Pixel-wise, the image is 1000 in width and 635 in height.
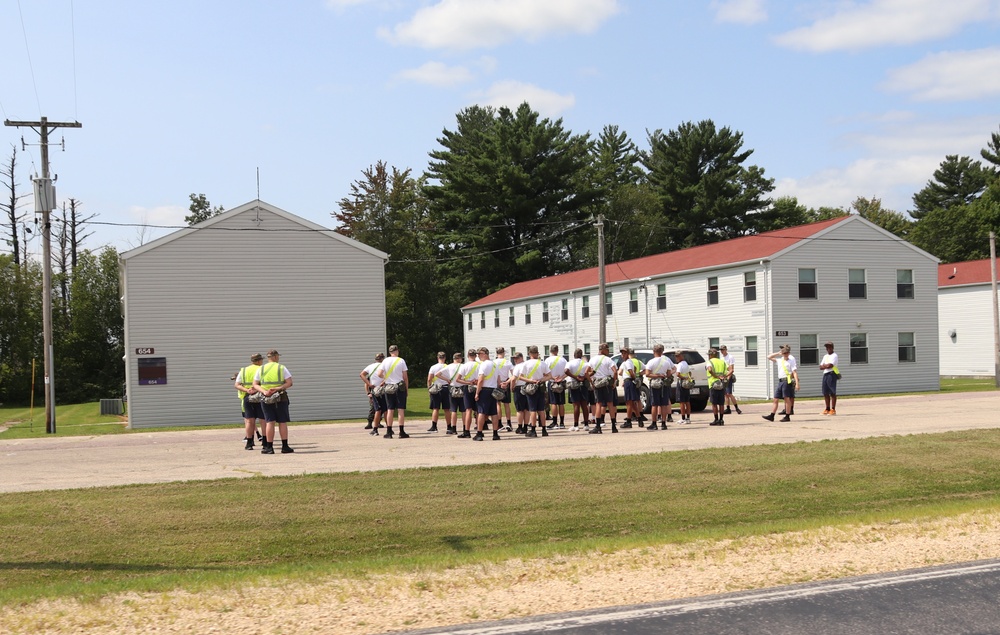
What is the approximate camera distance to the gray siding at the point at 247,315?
30.8 metres

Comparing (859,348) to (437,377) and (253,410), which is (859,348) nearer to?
(437,377)

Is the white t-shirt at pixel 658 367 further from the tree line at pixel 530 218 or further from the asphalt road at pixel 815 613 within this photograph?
the tree line at pixel 530 218

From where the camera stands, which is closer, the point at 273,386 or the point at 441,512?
the point at 441,512

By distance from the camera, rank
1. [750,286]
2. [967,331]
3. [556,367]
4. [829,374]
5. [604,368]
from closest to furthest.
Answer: [556,367], [604,368], [829,374], [750,286], [967,331]

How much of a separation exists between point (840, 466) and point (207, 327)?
886 inches

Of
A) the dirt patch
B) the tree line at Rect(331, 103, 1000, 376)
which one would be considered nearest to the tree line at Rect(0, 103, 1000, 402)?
the tree line at Rect(331, 103, 1000, 376)

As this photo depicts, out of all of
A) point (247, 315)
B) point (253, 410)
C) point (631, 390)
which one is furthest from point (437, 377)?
point (247, 315)

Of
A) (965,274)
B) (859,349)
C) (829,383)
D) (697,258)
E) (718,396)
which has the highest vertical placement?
(697,258)

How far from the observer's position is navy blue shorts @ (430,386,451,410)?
2122 cm

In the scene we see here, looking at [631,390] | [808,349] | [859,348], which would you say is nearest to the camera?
[631,390]

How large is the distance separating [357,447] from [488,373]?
285 centimetres

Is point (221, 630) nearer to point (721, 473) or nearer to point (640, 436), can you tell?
point (721, 473)

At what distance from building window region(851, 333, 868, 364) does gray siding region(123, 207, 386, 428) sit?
60.3 feet

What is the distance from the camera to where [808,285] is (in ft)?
124
